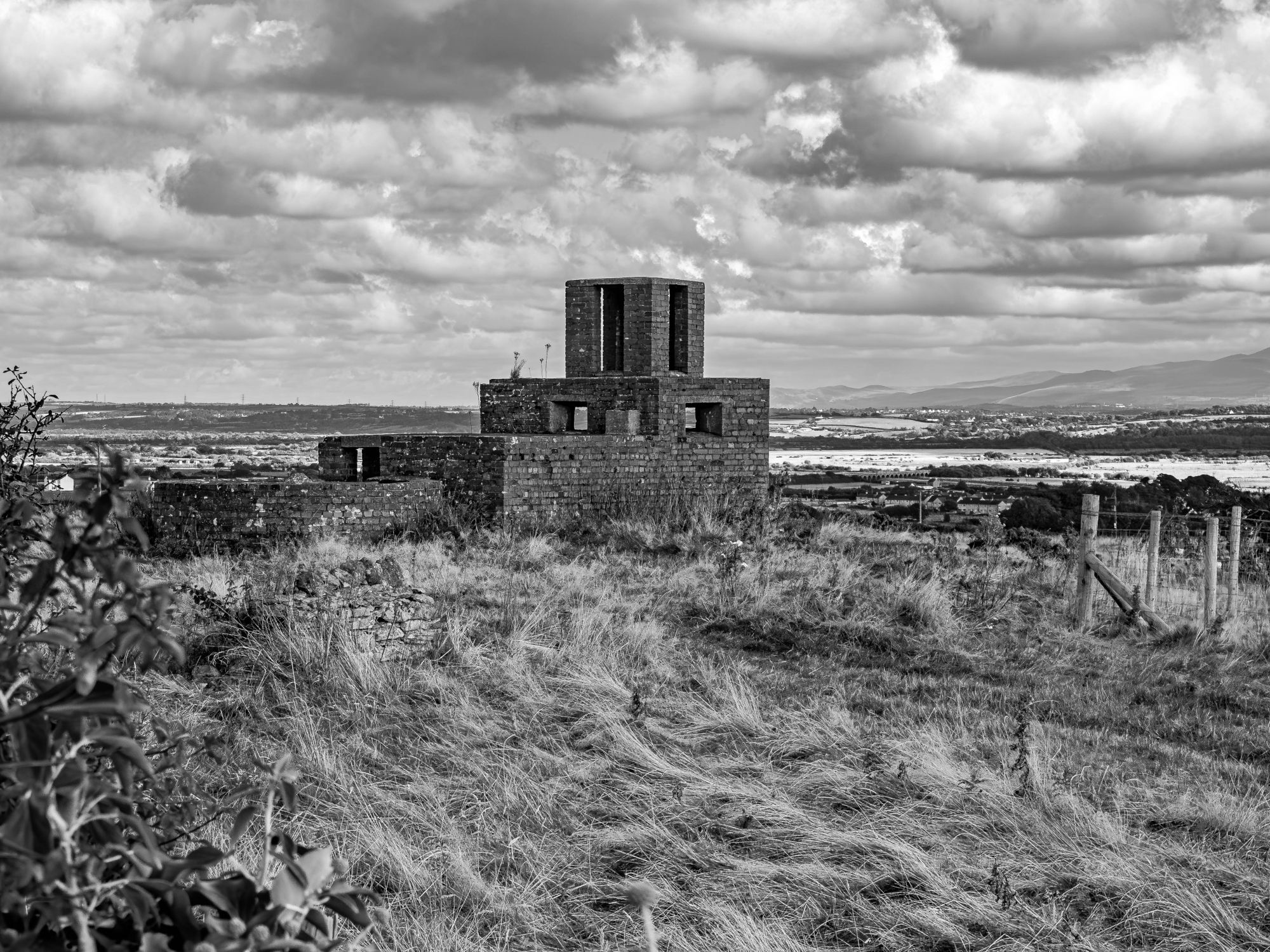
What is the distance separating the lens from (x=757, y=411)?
19.2 metres

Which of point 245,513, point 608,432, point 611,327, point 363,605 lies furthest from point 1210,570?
point 611,327

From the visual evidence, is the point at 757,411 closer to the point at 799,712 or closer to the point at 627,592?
the point at 627,592

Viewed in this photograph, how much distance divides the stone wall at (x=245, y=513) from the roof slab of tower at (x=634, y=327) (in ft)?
17.9

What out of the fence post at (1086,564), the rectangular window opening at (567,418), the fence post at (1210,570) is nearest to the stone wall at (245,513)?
the rectangular window opening at (567,418)

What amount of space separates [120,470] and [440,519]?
47.3 ft

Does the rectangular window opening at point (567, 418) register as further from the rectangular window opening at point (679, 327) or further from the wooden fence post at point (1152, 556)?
the wooden fence post at point (1152, 556)

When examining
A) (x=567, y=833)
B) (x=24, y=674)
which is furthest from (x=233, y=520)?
(x=24, y=674)

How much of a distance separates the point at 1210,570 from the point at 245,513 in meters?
10.9

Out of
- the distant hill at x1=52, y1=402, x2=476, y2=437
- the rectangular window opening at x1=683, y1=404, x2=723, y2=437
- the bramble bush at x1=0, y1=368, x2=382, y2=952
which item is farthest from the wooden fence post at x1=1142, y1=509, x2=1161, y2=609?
the distant hill at x1=52, y1=402, x2=476, y2=437

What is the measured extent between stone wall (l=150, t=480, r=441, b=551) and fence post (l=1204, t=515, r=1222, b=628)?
9.60 metres

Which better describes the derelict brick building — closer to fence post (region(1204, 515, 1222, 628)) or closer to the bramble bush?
fence post (region(1204, 515, 1222, 628))

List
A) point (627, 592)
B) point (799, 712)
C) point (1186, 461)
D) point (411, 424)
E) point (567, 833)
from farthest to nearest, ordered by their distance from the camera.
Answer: point (411, 424)
point (1186, 461)
point (627, 592)
point (799, 712)
point (567, 833)

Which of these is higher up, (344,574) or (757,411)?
(757,411)

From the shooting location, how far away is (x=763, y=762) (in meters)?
6.36
